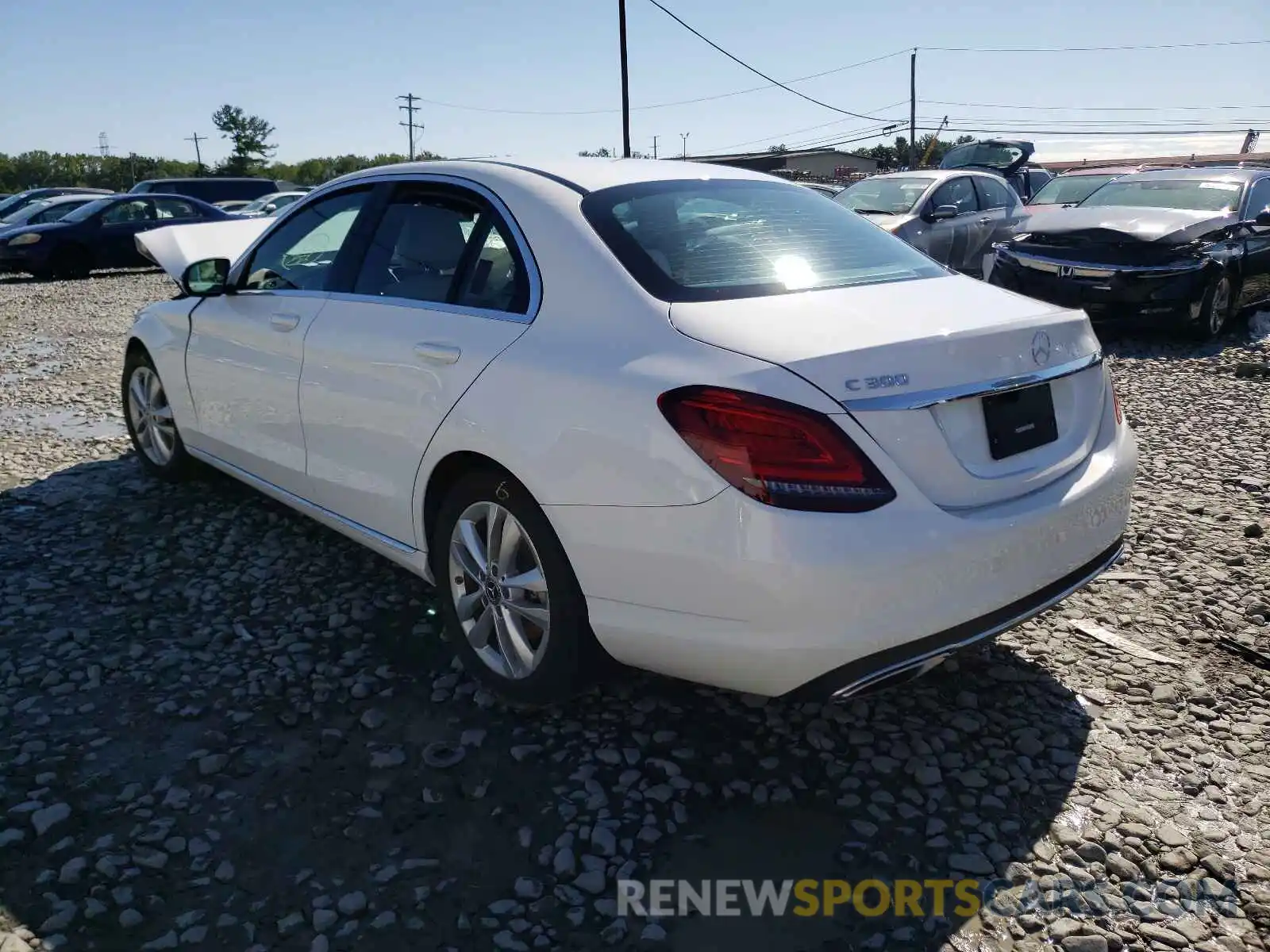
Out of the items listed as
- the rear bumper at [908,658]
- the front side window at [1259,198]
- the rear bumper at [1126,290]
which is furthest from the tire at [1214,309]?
the rear bumper at [908,658]

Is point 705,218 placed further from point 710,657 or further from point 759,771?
point 759,771

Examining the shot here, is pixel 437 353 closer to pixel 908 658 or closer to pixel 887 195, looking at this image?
pixel 908 658

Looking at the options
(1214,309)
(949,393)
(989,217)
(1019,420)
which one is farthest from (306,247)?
(989,217)

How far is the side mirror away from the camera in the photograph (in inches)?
176

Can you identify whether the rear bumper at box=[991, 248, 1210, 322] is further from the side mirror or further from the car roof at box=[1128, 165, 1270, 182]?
the side mirror

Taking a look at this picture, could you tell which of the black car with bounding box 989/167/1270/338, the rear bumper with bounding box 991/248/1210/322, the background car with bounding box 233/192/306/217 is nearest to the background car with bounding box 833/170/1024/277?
the black car with bounding box 989/167/1270/338

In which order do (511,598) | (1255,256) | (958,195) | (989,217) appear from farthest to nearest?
(989,217) < (958,195) < (1255,256) < (511,598)

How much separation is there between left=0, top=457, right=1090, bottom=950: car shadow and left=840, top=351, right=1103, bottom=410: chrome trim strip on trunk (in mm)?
1049

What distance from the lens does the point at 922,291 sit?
3031 mm

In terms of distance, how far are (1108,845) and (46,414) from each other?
23.8 ft

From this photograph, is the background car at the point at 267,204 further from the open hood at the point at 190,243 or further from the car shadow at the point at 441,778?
the car shadow at the point at 441,778

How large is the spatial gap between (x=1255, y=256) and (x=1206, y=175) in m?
1.28

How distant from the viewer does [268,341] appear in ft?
13.3

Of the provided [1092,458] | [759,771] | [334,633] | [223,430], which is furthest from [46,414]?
[1092,458]
